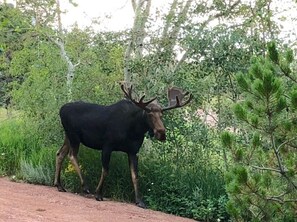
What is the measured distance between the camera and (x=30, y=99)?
37.7 feet

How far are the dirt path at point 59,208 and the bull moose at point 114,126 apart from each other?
16.6 inches

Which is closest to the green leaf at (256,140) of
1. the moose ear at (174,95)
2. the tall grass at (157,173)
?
the tall grass at (157,173)

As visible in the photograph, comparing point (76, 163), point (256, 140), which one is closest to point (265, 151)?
point (256, 140)

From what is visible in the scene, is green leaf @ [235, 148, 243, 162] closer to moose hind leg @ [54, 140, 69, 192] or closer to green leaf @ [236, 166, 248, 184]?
green leaf @ [236, 166, 248, 184]

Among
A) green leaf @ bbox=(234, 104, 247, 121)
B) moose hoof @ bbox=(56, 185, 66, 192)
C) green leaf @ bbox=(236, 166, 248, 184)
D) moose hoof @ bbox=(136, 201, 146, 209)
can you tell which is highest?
green leaf @ bbox=(234, 104, 247, 121)

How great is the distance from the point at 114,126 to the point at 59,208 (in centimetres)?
190

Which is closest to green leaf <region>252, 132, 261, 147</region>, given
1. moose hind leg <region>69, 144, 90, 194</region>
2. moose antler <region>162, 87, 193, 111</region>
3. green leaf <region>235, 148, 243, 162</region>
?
green leaf <region>235, 148, 243, 162</region>

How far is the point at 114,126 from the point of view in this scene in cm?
932

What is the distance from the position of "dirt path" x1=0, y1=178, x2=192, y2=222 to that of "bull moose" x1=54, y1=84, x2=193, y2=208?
422 mm

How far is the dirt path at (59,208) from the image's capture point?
697 centimetres

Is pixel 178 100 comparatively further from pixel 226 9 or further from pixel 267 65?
pixel 267 65

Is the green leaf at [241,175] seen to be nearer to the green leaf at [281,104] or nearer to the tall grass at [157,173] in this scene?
the green leaf at [281,104]

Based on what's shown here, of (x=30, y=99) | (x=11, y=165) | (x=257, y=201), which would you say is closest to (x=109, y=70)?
(x=30, y=99)

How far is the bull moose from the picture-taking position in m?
8.89
